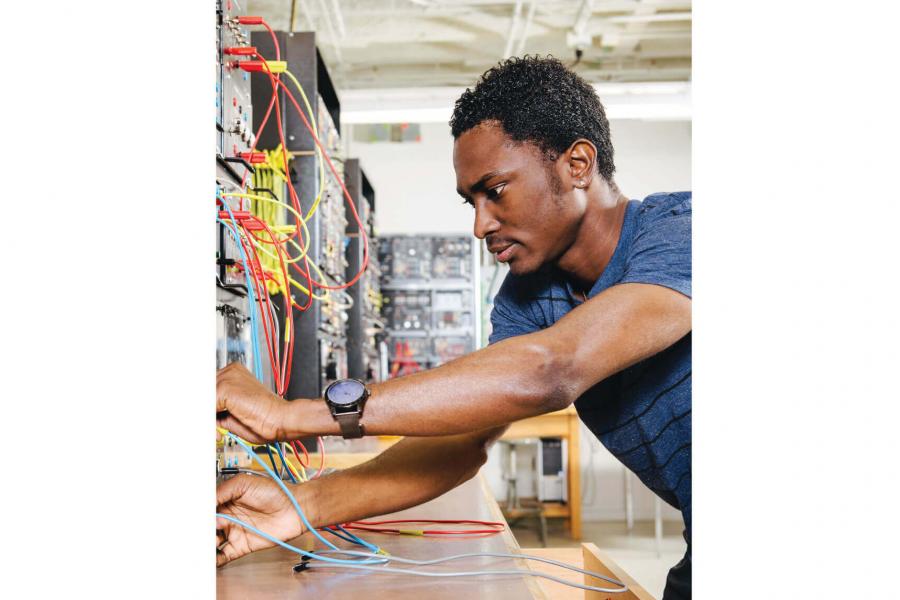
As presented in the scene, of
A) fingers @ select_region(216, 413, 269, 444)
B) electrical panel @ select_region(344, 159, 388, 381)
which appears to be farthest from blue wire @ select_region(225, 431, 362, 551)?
electrical panel @ select_region(344, 159, 388, 381)

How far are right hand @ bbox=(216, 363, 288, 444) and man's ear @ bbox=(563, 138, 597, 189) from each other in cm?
62

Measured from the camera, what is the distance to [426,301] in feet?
20.3

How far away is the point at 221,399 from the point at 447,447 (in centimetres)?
49

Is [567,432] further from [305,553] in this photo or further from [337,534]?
[305,553]

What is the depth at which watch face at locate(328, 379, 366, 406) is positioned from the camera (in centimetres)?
93

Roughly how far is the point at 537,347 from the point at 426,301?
206 inches

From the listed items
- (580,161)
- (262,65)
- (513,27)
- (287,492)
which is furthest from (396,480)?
(513,27)

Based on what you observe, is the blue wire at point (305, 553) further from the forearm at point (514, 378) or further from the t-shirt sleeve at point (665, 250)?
the t-shirt sleeve at point (665, 250)

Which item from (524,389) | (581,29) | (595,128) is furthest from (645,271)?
(581,29)

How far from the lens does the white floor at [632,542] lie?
4.40 metres

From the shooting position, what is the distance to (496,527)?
1397 mm

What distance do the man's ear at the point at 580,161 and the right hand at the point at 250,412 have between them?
623 mm
